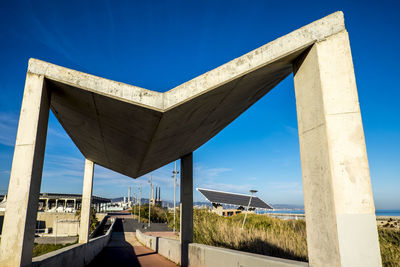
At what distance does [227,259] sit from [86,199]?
355 inches

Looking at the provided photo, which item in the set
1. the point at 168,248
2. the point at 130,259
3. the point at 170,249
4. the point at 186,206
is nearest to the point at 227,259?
the point at 186,206

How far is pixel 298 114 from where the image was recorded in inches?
178

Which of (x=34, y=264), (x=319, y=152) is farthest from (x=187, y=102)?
(x=34, y=264)

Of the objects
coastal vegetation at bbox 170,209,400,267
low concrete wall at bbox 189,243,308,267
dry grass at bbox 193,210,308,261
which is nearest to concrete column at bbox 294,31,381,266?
low concrete wall at bbox 189,243,308,267

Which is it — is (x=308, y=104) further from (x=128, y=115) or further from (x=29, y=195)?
(x=29, y=195)

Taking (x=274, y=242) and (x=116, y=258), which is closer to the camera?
(x=274, y=242)

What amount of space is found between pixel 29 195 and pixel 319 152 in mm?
4595

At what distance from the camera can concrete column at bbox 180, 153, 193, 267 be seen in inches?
368

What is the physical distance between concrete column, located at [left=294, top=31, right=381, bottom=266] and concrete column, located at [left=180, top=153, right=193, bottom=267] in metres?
6.05

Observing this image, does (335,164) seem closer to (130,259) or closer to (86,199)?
(130,259)

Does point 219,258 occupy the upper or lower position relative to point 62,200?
lower

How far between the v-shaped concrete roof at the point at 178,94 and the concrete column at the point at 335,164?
17.6 inches

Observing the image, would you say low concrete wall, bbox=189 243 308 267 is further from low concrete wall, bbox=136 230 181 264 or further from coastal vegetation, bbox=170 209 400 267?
low concrete wall, bbox=136 230 181 264

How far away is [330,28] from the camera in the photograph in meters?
4.06
